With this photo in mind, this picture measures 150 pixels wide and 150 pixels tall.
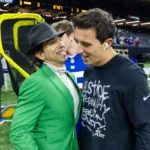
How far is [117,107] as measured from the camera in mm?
1477

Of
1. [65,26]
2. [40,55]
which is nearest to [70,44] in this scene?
[65,26]

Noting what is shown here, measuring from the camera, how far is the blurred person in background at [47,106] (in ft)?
5.17

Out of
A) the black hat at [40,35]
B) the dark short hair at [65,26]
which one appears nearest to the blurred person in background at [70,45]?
the dark short hair at [65,26]

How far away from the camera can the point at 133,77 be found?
4.66 ft

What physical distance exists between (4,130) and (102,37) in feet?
12.1

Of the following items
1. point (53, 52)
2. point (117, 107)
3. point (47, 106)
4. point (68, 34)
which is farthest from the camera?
point (68, 34)

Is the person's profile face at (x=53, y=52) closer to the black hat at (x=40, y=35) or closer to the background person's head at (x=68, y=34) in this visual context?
the black hat at (x=40, y=35)

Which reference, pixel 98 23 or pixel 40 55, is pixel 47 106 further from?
pixel 98 23

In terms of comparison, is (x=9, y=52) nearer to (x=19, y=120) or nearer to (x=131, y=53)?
(x=19, y=120)

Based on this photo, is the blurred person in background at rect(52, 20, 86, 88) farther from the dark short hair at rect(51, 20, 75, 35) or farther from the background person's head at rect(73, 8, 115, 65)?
the background person's head at rect(73, 8, 115, 65)

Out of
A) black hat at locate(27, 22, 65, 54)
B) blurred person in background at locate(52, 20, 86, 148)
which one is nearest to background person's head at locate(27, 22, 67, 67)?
black hat at locate(27, 22, 65, 54)

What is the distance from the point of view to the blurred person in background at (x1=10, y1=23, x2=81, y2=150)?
1577mm

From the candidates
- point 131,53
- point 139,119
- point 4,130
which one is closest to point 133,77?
point 139,119

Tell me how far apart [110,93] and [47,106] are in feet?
1.10
